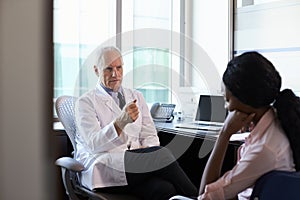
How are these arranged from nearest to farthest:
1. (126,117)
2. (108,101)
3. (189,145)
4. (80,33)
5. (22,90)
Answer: (22,90) → (126,117) → (108,101) → (189,145) → (80,33)

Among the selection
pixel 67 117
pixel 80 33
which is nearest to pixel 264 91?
pixel 67 117

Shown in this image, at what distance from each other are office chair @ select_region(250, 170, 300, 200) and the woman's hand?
217mm

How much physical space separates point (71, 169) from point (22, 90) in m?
1.27

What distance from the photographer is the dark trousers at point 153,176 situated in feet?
6.64

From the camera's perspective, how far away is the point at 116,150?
2.16m

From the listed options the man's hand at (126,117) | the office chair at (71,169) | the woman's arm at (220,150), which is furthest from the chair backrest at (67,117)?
the woman's arm at (220,150)

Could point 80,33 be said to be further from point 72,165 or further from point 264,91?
point 264,91

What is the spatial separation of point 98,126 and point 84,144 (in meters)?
0.14

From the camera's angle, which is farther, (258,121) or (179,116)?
(179,116)

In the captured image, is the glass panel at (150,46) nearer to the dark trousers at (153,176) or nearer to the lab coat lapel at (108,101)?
the lab coat lapel at (108,101)

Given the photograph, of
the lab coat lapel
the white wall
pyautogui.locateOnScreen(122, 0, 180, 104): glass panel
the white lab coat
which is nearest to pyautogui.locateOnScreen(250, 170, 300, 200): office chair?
the white wall

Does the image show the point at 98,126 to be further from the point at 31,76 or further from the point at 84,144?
the point at 31,76

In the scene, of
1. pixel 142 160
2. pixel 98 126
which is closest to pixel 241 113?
pixel 142 160

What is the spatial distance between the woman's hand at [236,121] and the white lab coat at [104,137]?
829mm
